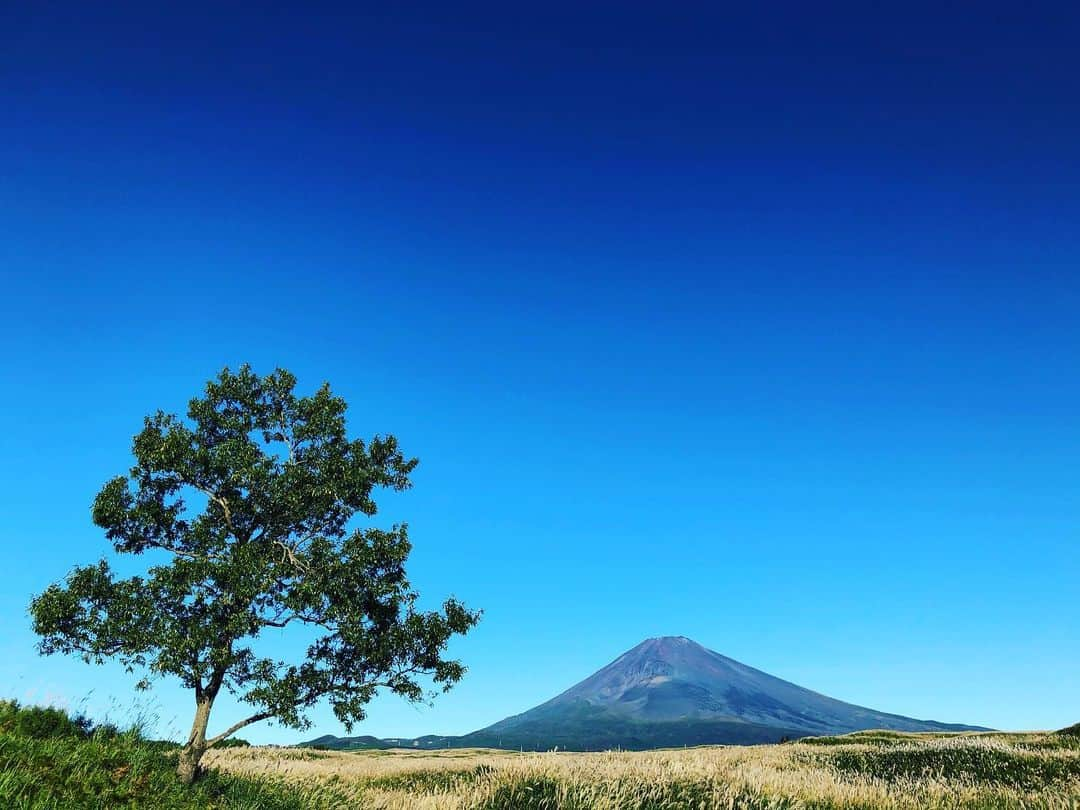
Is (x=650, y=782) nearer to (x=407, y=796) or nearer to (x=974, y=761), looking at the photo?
(x=407, y=796)

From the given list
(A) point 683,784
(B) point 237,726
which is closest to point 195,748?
(B) point 237,726

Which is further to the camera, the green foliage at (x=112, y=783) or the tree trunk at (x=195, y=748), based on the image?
the tree trunk at (x=195, y=748)

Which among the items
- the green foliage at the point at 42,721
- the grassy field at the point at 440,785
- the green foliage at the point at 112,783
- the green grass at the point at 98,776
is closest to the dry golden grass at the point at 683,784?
the grassy field at the point at 440,785

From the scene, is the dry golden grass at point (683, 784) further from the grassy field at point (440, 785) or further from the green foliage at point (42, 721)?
the green foliage at point (42, 721)

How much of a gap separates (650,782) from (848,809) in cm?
447

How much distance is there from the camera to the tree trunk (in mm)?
17516

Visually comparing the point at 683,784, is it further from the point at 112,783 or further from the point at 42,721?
the point at 42,721

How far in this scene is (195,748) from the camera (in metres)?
18.3

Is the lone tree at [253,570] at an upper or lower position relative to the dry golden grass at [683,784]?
upper

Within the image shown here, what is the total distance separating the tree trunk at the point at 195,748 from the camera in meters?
17.5

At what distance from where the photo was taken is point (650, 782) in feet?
54.3

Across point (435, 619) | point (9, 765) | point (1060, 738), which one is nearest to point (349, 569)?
point (435, 619)

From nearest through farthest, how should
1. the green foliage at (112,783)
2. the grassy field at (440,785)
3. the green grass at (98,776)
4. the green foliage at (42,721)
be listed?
the green foliage at (112,783) → the green grass at (98,776) → the grassy field at (440,785) → the green foliage at (42,721)

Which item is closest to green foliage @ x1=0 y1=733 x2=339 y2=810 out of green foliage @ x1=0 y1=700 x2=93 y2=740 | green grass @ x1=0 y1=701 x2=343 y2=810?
green grass @ x1=0 y1=701 x2=343 y2=810
